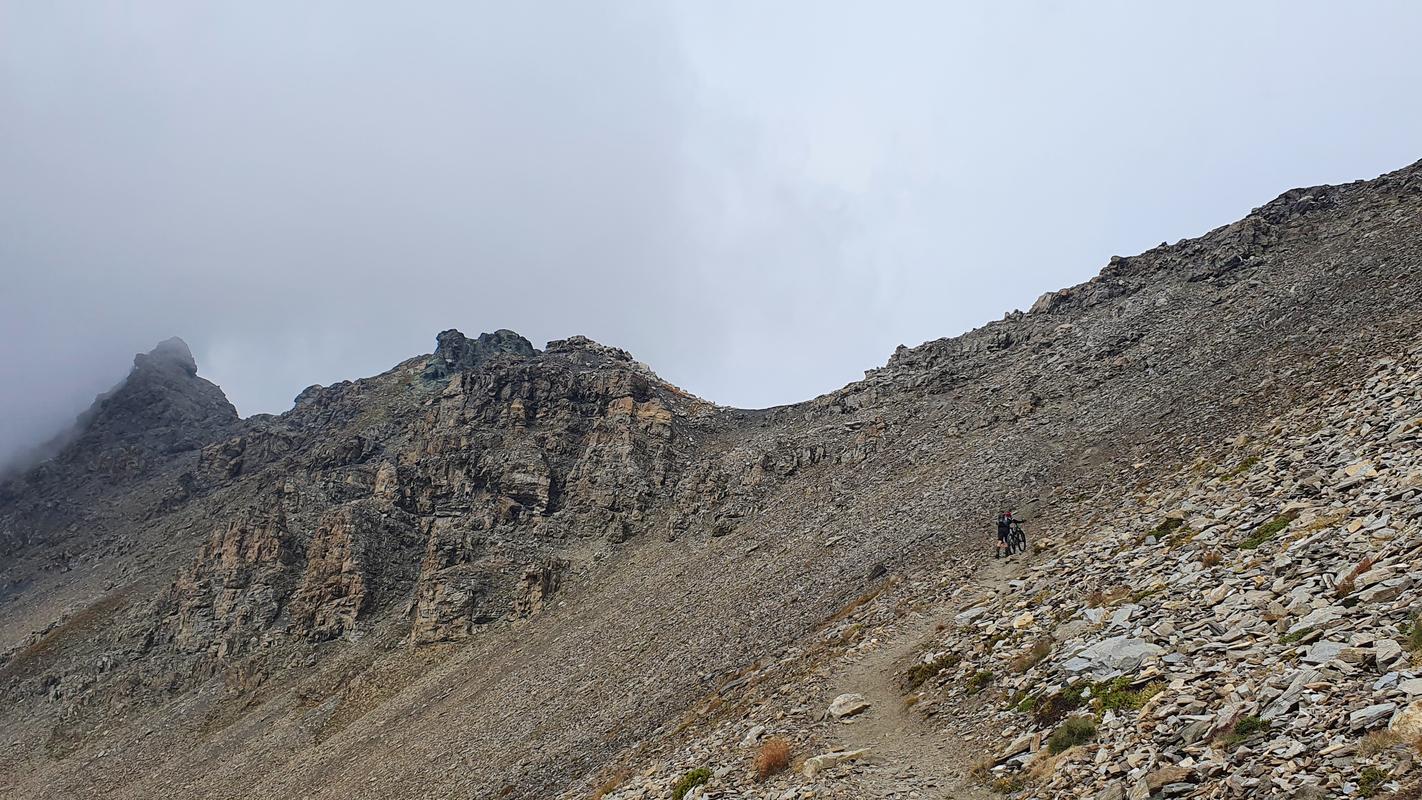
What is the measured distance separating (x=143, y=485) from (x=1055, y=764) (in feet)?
654

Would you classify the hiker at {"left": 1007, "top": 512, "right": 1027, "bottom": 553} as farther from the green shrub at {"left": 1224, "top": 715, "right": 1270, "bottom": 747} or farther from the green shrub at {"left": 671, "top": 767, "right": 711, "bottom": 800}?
the green shrub at {"left": 1224, "top": 715, "right": 1270, "bottom": 747}

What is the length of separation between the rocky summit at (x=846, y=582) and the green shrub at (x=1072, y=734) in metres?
0.06

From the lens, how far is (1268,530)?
18969 mm

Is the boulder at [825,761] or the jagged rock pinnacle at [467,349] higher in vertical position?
the jagged rock pinnacle at [467,349]

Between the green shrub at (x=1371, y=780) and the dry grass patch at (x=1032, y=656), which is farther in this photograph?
the dry grass patch at (x=1032, y=656)

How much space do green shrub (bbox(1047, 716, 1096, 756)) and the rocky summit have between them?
0.06m

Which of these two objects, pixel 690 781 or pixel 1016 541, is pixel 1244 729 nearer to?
pixel 690 781

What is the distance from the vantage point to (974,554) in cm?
3303

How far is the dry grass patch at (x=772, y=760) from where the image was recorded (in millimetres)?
19219

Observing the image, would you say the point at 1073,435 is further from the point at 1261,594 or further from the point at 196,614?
the point at 196,614

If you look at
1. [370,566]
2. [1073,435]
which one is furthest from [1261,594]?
[370,566]

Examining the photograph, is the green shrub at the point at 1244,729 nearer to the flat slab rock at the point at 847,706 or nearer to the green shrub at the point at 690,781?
the flat slab rock at the point at 847,706

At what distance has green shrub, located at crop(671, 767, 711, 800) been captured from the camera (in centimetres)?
2051

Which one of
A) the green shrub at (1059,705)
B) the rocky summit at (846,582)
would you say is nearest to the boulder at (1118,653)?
the rocky summit at (846,582)
